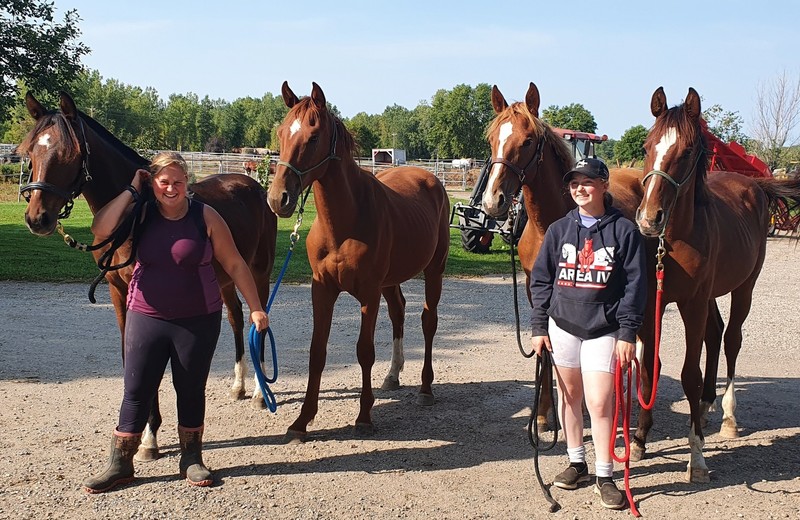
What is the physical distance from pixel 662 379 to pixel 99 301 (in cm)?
744

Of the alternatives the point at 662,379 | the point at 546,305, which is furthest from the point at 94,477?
the point at 662,379

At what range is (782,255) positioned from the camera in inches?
677

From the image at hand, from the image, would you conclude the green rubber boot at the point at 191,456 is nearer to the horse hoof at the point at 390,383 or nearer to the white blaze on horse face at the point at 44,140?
the white blaze on horse face at the point at 44,140

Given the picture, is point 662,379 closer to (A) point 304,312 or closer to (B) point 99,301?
(A) point 304,312

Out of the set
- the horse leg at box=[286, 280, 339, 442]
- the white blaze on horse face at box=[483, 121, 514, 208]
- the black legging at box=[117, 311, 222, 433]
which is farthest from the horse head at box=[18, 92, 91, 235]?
the white blaze on horse face at box=[483, 121, 514, 208]

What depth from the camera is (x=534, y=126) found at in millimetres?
4500

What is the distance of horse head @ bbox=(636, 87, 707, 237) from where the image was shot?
383 centimetres

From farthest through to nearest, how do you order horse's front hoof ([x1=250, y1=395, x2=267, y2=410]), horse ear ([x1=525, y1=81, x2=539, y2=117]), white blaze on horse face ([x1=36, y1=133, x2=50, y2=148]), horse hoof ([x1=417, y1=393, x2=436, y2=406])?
horse hoof ([x1=417, y1=393, x2=436, y2=406]), horse's front hoof ([x1=250, y1=395, x2=267, y2=410]), horse ear ([x1=525, y1=81, x2=539, y2=117]), white blaze on horse face ([x1=36, y1=133, x2=50, y2=148])

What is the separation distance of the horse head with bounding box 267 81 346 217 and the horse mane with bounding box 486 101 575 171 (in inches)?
44.2

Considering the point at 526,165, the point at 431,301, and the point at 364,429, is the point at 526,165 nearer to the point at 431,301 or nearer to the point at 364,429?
the point at 431,301

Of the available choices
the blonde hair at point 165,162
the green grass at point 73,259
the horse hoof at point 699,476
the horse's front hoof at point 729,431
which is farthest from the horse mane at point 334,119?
the green grass at point 73,259

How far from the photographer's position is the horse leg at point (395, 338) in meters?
6.14

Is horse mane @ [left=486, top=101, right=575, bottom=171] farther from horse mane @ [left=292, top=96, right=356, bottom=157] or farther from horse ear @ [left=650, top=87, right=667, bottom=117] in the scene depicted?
horse mane @ [left=292, top=96, right=356, bottom=157]

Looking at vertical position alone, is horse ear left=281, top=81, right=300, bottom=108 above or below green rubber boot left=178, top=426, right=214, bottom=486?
above
